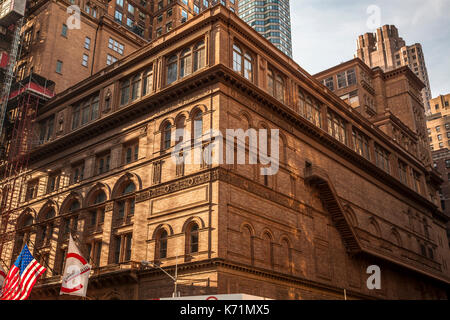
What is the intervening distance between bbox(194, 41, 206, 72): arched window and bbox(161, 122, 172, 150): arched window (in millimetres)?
4919

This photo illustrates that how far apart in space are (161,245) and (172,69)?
14.5m

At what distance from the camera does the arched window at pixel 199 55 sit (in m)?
35.8

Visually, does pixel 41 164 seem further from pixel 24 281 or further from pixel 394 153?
pixel 394 153

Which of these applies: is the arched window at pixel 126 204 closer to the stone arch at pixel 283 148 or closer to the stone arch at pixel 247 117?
the stone arch at pixel 247 117

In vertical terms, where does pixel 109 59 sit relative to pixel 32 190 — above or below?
above

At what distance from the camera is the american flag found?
28.8 meters

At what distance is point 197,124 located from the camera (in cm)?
3412

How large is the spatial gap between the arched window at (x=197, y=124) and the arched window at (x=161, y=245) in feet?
23.5

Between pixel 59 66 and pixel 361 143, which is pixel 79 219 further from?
pixel 361 143

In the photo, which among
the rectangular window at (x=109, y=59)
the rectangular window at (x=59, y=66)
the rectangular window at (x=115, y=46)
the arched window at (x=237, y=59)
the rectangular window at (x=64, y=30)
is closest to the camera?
the arched window at (x=237, y=59)

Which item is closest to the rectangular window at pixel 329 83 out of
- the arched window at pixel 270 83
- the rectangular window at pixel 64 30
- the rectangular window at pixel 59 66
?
the arched window at pixel 270 83

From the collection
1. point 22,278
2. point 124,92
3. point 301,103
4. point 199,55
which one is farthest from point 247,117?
point 22,278

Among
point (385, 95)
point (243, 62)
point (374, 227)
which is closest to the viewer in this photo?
point (243, 62)
